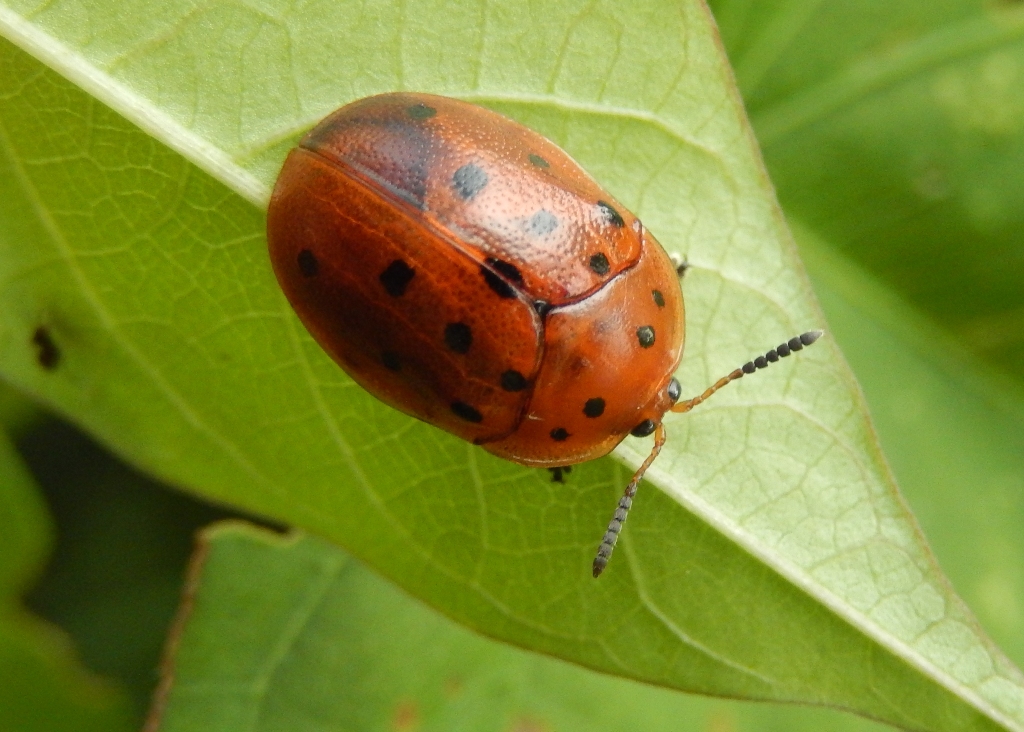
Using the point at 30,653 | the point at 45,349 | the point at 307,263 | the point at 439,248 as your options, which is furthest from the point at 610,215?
the point at 30,653

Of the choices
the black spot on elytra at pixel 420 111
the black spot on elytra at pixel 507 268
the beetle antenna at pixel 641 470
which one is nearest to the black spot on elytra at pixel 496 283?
the black spot on elytra at pixel 507 268

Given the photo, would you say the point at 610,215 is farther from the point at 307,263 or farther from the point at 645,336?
the point at 307,263

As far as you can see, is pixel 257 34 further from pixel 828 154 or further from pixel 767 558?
pixel 828 154

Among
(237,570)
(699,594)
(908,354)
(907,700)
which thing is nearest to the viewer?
(907,700)

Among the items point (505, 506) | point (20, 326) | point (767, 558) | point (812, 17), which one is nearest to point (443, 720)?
point (505, 506)

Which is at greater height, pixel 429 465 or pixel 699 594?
pixel 699 594

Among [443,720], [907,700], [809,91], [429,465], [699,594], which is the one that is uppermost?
[809,91]

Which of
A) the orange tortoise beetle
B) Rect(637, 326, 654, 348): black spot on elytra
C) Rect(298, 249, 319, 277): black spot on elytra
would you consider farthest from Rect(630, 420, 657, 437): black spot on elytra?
Rect(298, 249, 319, 277): black spot on elytra
